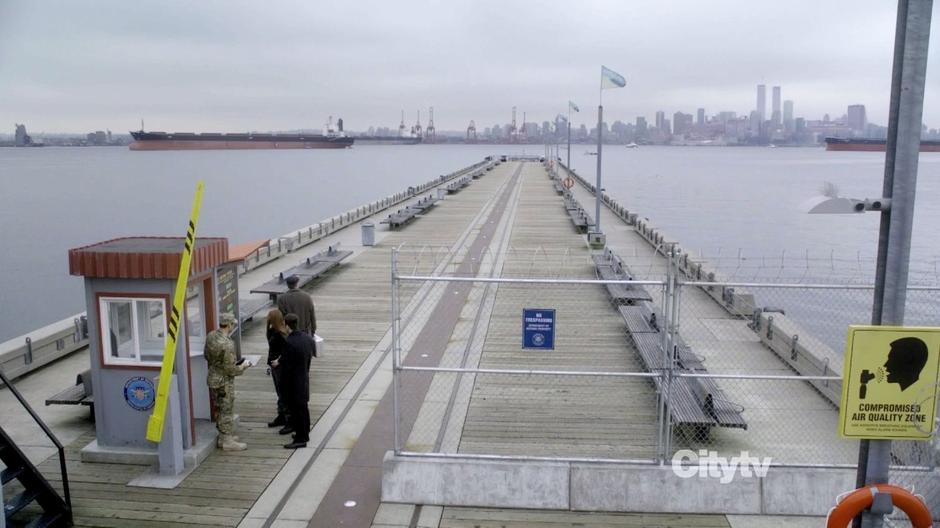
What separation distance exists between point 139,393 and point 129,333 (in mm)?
854

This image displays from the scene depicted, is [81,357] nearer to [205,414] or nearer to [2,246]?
[205,414]

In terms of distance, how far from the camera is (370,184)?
118500mm

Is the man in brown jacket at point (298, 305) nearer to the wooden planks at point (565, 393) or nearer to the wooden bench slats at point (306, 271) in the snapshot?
the wooden planks at point (565, 393)

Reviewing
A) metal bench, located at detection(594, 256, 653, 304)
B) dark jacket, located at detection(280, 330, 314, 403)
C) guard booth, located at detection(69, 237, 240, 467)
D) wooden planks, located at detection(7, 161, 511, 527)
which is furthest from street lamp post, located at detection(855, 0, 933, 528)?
metal bench, located at detection(594, 256, 653, 304)

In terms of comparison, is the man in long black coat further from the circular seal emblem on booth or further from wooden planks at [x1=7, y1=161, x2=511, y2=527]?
the circular seal emblem on booth

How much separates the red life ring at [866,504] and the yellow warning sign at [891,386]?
361 millimetres

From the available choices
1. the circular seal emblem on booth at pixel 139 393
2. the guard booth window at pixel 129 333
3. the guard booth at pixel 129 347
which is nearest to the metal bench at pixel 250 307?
the guard booth window at pixel 129 333

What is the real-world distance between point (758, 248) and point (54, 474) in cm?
4561

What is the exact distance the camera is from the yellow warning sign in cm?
541

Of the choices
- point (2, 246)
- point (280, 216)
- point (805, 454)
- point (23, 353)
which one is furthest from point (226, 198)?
point (805, 454)

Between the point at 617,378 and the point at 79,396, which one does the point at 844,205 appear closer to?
the point at 617,378

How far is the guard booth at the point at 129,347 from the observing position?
27.4 ft

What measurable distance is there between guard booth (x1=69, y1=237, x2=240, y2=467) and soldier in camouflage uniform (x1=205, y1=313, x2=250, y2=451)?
222mm

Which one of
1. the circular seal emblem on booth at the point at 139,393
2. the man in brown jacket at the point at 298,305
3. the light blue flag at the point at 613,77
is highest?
the light blue flag at the point at 613,77
